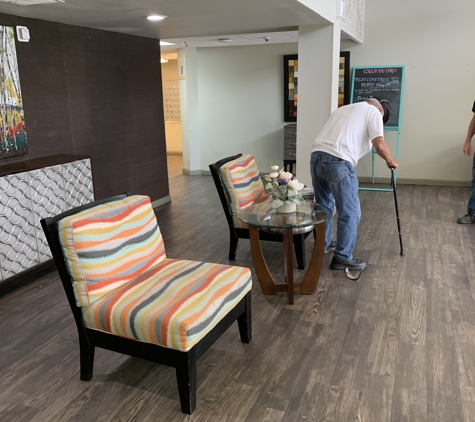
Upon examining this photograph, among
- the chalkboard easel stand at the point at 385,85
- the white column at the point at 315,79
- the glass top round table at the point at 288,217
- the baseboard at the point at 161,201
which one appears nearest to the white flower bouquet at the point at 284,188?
the glass top round table at the point at 288,217

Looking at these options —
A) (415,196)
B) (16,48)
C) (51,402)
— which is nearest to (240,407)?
(51,402)

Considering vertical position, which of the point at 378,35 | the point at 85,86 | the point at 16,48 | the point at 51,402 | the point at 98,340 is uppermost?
the point at 378,35

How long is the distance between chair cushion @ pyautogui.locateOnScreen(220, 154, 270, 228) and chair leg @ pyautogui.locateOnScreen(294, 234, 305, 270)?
1.47 ft

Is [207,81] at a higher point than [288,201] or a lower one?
higher

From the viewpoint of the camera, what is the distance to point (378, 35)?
639 cm

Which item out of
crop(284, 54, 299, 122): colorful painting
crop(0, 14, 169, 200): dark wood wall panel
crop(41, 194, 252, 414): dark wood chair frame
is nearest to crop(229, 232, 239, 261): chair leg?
crop(41, 194, 252, 414): dark wood chair frame

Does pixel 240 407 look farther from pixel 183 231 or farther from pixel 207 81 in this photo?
pixel 207 81

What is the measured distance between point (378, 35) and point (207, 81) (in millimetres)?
2814

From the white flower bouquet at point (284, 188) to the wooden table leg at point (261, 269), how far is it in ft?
0.91

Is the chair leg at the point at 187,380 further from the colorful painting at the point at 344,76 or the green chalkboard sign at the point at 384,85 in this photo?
the colorful painting at the point at 344,76

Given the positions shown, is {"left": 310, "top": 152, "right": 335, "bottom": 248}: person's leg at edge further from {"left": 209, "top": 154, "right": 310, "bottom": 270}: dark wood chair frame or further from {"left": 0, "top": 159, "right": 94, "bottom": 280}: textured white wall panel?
{"left": 0, "top": 159, "right": 94, "bottom": 280}: textured white wall panel

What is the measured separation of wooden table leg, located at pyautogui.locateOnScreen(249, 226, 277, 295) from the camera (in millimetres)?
3100

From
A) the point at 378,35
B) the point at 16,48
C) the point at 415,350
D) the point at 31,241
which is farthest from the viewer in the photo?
the point at 378,35

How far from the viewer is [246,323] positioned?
255cm
